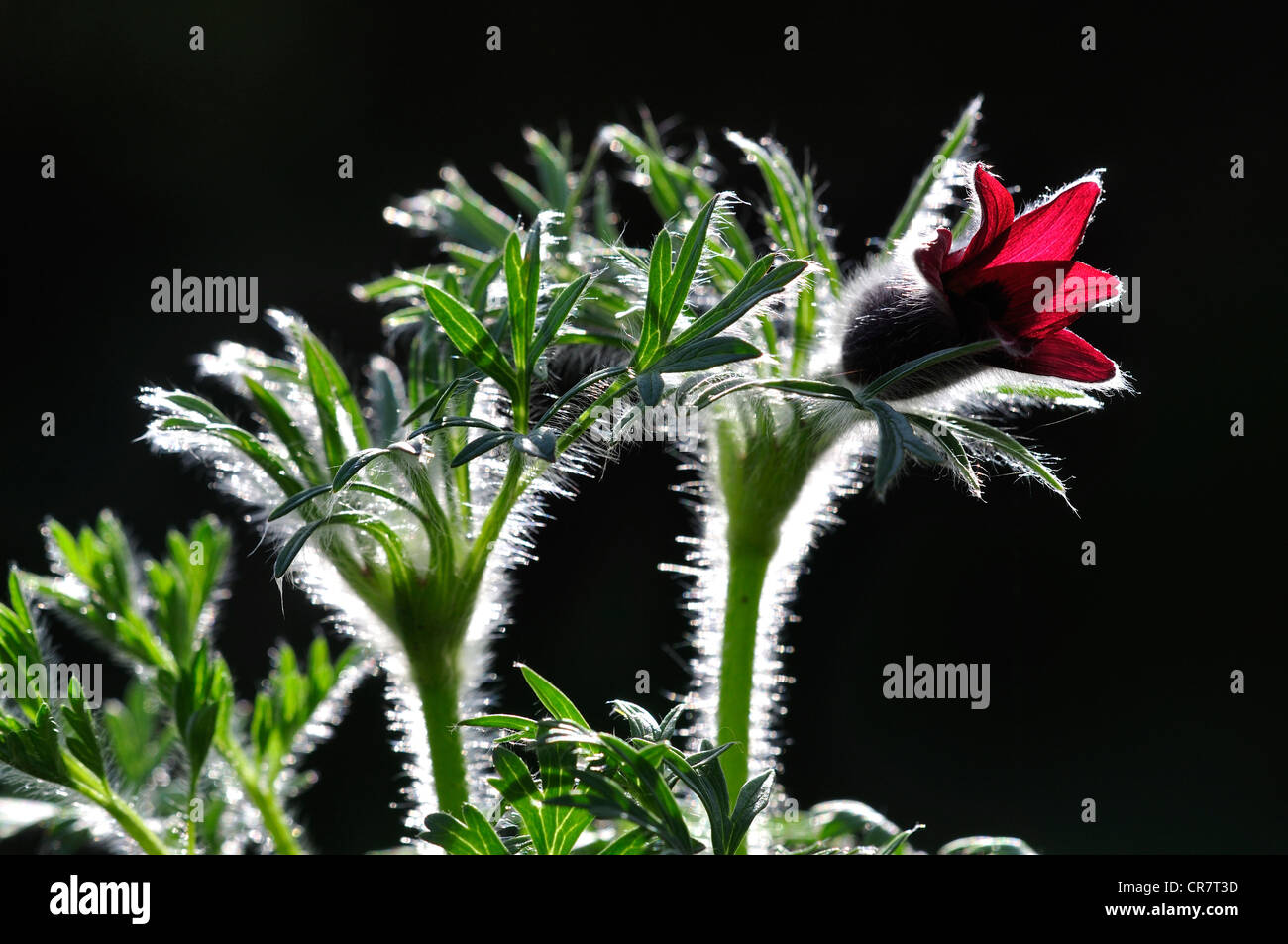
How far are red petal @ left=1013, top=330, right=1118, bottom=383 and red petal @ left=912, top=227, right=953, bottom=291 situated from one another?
0.05m

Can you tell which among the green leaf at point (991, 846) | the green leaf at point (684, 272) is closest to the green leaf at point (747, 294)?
the green leaf at point (684, 272)

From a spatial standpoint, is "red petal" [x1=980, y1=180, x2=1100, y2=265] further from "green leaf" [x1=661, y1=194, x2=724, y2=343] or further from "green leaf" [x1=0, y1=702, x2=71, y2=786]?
"green leaf" [x1=0, y1=702, x2=71, y2=786]

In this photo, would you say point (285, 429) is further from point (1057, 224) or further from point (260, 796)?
point (1057, 224)

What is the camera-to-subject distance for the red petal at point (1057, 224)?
19.0 inches

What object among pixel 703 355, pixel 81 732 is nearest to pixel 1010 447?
pixel 703 355

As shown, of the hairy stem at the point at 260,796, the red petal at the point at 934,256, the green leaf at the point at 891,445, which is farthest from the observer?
the hairy stem at the point at 260,796

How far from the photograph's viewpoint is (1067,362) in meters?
0.48

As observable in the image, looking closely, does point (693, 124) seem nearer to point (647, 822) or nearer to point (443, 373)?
point (443, 373)

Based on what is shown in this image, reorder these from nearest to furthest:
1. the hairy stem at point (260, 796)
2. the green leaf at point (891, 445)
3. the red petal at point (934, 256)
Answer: the green leaf at point (891, 445)
the red petal at point (934, 256)
the hairy stem at point (260, 796)

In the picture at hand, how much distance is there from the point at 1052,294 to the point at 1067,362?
3cm

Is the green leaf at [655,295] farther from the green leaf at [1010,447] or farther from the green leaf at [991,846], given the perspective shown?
the green leaf at [991,846]
